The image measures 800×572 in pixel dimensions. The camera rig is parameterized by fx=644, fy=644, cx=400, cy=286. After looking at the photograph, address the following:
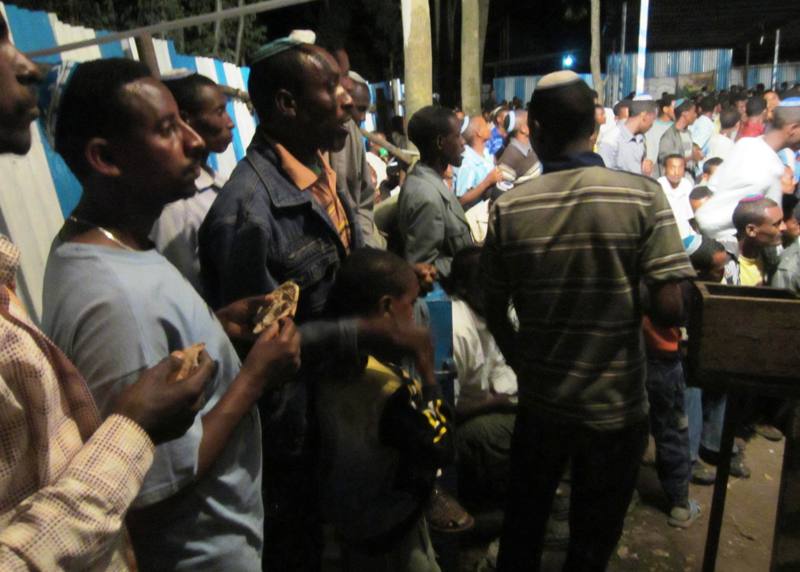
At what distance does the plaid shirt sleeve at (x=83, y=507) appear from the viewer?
868mm

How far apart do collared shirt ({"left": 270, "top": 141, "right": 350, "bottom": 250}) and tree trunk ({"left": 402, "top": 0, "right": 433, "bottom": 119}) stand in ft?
15.8

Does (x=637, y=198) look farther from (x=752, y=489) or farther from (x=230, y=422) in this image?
(x=752, y=489)

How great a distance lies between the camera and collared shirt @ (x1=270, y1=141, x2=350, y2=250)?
2022mm

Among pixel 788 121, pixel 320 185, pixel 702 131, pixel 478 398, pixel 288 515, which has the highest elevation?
pixel 320 185

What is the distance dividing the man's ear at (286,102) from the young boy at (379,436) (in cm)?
50

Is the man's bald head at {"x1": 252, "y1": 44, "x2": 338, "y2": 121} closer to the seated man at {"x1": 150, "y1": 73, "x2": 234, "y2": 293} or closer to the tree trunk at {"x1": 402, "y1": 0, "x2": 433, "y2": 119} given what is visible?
the seated man at {"x1": 150, "y1": 73, "x2": 234, "y2": 293}

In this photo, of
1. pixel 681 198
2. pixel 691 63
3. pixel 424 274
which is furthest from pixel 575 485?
pixel 691 63

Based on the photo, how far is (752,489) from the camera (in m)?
3.65

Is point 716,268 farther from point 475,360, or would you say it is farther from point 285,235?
point 285,235

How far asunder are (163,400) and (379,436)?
3.33 feet

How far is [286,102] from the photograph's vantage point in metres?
2.05

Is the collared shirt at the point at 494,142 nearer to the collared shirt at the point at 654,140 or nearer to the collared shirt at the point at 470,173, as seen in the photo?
the collared shirt at the point at 654,140

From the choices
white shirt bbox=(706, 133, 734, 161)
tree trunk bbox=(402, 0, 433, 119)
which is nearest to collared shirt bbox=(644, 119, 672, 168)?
white shirt bbox=(706, 133, 734, 161)

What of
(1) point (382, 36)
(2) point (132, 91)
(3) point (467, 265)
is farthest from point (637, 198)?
(1) point (382, 36)
